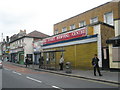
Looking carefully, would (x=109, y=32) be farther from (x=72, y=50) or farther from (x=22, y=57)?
(x=22, y=57)

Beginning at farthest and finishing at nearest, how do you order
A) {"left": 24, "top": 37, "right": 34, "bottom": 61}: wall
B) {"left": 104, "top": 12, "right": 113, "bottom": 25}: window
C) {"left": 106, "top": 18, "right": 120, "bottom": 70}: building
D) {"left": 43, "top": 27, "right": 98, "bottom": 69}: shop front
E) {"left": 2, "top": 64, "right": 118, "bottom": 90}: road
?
{"left": 24, "top": 37, "right": 34, "bottom": 61}: wall < {"left": 104, "top": 12, "right": 113, "bottom": 25}: window < {"left": 43, "top": 27, "right": 98, "bottom": 69}: shop front < {"left": 106, "top": 18, "right": 120, "bottom": 70}: building < {"left": 2, "top": 64, "right": 118, "bottom": 90}: road

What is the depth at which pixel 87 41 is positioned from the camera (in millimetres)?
18141

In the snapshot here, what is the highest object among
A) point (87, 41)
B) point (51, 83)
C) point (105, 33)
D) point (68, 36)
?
point (68, 36)

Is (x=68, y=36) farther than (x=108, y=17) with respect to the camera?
No

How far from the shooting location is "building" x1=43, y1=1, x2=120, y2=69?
666 inches

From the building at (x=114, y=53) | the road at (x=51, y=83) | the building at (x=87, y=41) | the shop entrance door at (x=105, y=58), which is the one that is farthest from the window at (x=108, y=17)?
the road at (x=51, y=83)

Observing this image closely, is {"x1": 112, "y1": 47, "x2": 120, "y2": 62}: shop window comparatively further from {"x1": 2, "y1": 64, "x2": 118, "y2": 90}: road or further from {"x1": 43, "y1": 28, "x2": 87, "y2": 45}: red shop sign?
{"x1": 2, "y1": 64, "x2": 118, "y2": 90}: road

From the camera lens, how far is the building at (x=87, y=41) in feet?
55.5

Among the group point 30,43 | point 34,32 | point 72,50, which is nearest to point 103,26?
point 72,50

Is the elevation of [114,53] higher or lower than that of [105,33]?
lower

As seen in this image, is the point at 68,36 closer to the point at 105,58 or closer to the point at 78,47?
the point at 78,47

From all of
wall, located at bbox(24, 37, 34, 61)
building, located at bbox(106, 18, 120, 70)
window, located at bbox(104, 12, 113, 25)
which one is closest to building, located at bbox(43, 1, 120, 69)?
window, located at bbox(104, 12, 113, 25)

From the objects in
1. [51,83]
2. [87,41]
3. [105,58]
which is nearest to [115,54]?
[105,58]

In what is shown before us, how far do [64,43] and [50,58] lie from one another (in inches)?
120
